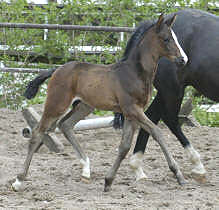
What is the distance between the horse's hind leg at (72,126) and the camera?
186 inches

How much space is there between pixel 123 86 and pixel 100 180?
1.08m

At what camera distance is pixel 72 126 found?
15.8 feet

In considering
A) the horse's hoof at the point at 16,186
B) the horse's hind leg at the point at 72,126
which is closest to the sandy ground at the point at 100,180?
the horse's hoof at the point at 16,186

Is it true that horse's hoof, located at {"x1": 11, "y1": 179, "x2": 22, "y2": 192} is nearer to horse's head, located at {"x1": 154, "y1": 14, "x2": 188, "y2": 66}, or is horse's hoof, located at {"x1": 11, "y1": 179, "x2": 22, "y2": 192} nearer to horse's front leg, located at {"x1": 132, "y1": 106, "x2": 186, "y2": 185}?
horse's front leg, located at {"x1": 132, "y1": 106, "x2": 186, "y2": 185}

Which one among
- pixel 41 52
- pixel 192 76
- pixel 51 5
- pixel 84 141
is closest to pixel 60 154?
pixel 84 141

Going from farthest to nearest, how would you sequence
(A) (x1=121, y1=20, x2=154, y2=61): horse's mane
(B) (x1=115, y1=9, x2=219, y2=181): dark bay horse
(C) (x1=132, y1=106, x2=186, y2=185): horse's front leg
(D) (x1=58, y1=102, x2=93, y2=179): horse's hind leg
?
(B) (x1=115, y1=9, x2=219, y2=181): dark bay horse
(D) (x1=58, y1=102, x2=93, y2=179): horse's hind leg
(A) (x1=121, y1=20, x2=154, y2=61): horse's mane
(C) (x1=132, y1=106, x2=186, y2=185): horse's front leg

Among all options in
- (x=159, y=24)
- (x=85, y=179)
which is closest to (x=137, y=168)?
(x=85, y=179)

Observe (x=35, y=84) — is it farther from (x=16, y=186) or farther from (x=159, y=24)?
(x=159, y=24)

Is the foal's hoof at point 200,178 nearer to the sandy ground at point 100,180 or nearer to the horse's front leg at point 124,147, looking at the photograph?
the sandy ground at point 100,180

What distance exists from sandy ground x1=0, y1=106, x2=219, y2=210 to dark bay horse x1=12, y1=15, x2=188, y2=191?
0.21 meters

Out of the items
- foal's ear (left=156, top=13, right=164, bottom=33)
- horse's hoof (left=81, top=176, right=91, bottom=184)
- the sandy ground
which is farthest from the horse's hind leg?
foal's ear (left=156, top=13, right=164, bottom=33)

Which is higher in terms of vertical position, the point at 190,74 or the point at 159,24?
the point at 159,24

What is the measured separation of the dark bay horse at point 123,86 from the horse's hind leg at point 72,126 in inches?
16.4

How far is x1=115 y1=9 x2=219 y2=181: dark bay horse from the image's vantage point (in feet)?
15.9
